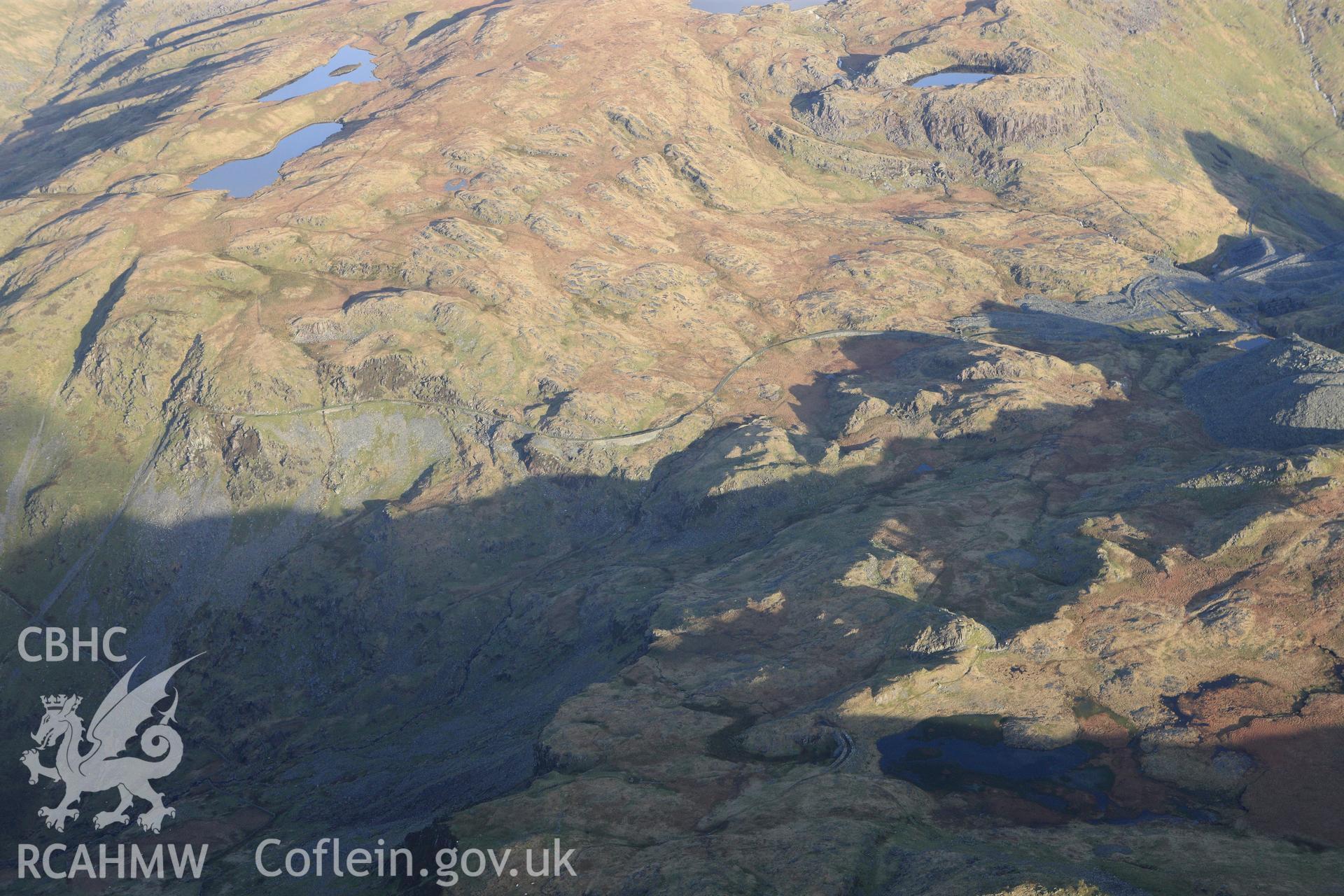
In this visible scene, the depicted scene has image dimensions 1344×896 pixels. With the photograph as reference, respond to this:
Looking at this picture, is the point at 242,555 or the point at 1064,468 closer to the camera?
the point at 1064,468

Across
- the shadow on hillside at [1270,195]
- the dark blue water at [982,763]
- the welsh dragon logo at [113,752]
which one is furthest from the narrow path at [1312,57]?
the welsh dragon logo at [113,752]

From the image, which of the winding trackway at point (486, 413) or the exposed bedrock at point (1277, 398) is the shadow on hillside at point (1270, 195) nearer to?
the exposed bedrock at point (1277, 398)

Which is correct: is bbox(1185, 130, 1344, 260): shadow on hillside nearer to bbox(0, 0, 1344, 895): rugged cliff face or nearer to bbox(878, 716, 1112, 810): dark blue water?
bbox(0, 0, 1344, 895): rugged cliff face

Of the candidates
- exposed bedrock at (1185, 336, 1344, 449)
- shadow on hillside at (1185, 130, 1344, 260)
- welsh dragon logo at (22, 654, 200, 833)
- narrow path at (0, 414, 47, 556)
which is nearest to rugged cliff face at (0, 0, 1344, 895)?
exposed bedrock at (1185, 336, 1344, 449)

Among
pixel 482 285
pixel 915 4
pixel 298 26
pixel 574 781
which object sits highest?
pixel 298 26

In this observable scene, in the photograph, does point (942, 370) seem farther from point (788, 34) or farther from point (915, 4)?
point (915, 4)

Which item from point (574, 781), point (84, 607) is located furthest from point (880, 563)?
point (84, 607)
